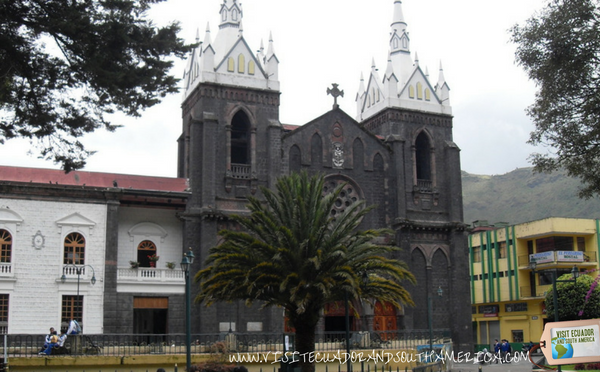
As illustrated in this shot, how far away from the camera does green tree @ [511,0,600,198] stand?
20.6 metres

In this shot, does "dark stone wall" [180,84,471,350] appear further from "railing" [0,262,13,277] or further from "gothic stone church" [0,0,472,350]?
"railing" [0,262,13,277]

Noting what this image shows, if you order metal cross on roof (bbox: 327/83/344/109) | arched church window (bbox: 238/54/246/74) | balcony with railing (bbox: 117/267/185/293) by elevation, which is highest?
arched church window (bbox: 238/54/246/74)

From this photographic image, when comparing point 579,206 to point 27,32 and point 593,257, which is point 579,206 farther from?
point 27,32

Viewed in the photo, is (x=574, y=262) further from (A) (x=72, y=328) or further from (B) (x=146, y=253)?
(A) (x=72, y=328)

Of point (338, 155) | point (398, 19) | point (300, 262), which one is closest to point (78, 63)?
point (300, 262)

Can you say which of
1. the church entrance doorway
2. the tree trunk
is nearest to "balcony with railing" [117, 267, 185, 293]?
the church entrance doorway

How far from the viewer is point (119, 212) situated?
3981 cm

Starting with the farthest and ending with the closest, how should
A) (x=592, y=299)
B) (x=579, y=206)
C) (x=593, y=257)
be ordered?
(x=579, y=206)
(x=593, y=257)
(x=592, y=299)

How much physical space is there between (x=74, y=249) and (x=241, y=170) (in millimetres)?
10861

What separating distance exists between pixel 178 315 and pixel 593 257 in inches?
1449

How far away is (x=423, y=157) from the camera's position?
49.2 metres

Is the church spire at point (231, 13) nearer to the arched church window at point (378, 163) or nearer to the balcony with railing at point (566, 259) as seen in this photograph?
the arched church window at point (378, 163)

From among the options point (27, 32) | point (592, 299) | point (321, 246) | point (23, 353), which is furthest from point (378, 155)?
point (27, 32)

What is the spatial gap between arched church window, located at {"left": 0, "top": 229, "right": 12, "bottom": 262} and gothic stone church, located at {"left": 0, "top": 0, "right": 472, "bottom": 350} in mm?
59
